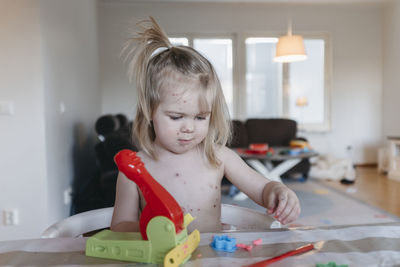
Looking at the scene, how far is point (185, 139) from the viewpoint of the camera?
713mm

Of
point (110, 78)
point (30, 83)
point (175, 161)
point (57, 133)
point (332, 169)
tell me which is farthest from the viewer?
point (110, 78)

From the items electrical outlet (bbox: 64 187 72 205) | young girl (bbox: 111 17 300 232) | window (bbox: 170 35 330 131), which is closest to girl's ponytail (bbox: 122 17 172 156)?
young girl (bbox: 111 17 300 232)

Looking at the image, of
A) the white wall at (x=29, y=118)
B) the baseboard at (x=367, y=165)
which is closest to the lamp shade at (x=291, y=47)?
the white wall at (x=29, y=118)

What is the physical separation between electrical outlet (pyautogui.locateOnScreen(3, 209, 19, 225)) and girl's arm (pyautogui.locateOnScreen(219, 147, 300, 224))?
176cm

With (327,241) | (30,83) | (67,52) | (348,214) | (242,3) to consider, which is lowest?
(348,214)

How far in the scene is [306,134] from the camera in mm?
5793

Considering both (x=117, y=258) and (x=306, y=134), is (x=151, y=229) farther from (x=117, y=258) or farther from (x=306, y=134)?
(x=306, y=134)

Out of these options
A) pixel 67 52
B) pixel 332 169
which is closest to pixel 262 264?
pixel 67 52

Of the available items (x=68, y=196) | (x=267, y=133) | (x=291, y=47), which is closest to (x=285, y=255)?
(x=68, y=196)

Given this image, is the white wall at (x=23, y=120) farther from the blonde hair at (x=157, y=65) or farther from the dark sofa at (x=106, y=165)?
the blonde hair at (x=157, y=65)

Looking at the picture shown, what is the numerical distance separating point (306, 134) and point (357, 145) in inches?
36.2

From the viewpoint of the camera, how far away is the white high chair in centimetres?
75

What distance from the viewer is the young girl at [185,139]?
0.69 m

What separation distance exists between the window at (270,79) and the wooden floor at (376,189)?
130 cm
